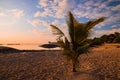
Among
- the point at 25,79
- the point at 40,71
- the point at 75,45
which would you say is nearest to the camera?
the point at 25,79

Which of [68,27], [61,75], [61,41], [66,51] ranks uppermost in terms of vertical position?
[68,27]

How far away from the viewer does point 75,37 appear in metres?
7.57

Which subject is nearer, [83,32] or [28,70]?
[83,32]

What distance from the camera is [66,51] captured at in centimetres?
770

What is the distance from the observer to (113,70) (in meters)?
8.48

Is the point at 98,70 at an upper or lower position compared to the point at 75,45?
lower

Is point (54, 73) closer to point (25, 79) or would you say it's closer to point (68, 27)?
point (25, 79)

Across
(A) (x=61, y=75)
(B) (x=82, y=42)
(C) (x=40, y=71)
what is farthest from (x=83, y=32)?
(C) (x=40, y=71)

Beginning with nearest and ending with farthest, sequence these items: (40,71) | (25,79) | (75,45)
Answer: (25,79) → (75,45) → (40,71)

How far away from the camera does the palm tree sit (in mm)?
7508

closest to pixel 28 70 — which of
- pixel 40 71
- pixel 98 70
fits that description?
pixel 40 71

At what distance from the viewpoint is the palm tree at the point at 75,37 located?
7.51 meters

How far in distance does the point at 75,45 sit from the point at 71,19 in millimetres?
1268

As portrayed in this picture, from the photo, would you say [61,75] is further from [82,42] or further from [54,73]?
[82,42]
